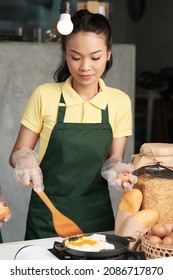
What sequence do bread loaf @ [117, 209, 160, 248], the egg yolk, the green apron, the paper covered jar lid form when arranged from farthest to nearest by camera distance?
the green apron
the paper covered jar lid
bread loaf @ [117, 209, 160, 248]
the egg yolk

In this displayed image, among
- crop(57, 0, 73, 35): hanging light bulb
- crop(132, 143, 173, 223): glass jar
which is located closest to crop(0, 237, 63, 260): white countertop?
crop(132, 143, 173, 223): glass jar

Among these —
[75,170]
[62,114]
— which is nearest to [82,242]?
[75,170]

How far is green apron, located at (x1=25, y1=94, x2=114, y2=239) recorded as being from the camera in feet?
7.23

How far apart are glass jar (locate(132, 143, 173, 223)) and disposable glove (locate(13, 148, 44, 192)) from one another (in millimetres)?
345

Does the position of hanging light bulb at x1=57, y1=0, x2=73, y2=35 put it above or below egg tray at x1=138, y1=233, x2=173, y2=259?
above

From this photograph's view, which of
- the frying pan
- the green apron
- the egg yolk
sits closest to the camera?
the frying pan

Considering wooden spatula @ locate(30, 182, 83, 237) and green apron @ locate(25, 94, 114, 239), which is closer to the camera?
wooden spatula @ locate(30, 182, 83, 237)

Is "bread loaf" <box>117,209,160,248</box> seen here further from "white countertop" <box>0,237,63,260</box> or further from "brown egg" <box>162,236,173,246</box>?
"white countertop" <box>0,237,63,260</box>

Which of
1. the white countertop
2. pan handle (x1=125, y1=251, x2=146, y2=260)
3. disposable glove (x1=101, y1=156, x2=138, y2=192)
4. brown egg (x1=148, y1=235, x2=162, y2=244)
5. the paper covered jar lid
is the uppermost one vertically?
the paper covered jar lid

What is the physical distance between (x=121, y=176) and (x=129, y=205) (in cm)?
10

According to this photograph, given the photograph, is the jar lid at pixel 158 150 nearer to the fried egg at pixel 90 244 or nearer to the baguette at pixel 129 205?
the baguette at pixel 129 205

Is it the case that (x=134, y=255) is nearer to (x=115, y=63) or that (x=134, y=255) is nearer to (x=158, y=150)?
(x=158, y=150)

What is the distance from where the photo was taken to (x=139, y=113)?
310 inches

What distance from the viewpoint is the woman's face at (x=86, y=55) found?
2043 mm
